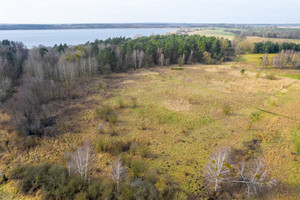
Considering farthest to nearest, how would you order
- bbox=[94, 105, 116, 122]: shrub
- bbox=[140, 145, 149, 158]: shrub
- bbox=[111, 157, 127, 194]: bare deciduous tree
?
bbox=[94, 105, 116, 122]: shrub → bbox=[140, 145, 149, 158]: shrub → bbox=[111, 157, 127, 194]: bare deciduous tree

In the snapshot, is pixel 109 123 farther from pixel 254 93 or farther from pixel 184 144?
pixel 254 93

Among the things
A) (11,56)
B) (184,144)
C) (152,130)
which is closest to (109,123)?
(152,130)

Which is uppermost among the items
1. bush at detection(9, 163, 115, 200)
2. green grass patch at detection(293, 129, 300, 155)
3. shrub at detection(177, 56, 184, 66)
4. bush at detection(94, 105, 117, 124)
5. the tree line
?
the tree line

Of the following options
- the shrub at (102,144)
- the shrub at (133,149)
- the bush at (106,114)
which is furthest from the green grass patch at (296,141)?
the bush at (106,114)

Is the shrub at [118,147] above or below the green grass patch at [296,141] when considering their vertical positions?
below

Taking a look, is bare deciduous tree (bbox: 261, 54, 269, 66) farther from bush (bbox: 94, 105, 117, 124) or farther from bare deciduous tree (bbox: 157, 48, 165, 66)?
bush (bbox: 94, 105, 117, 124)

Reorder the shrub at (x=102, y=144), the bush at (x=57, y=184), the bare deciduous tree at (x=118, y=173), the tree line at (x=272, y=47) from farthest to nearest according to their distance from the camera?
the tree line at (x=272, y=47) < the shrub at (x=102, y=144) < the bush at (x=57, y=184) < the bare deciduous tree at (x=118, y=173)

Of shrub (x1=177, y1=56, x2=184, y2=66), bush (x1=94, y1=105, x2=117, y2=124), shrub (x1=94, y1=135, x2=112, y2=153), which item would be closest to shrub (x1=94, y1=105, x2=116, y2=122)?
bush (x1=94, y1=105, x2=117, y2=124)

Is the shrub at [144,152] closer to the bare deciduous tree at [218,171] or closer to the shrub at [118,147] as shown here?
the shrub at [118,147]

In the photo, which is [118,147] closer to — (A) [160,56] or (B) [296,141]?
(B) [296,141]
